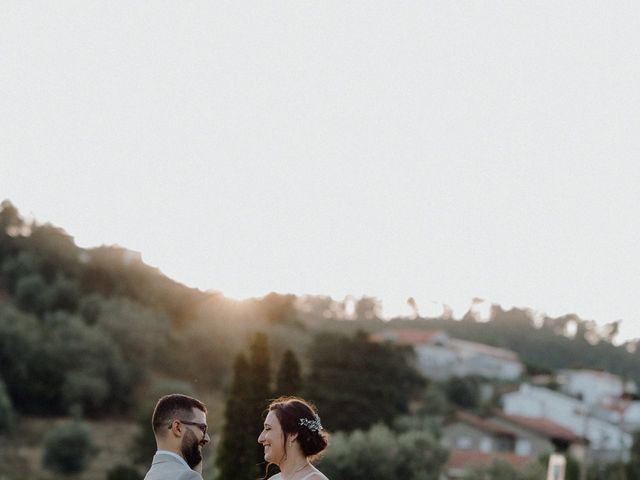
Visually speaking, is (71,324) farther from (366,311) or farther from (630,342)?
(630,342)

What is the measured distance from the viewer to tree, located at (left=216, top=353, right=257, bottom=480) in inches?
1198

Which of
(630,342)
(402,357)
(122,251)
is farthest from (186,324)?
(630,342)

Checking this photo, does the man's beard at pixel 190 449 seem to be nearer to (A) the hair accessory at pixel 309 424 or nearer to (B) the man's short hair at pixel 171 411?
(B) the man's short hair at pixel 171 411

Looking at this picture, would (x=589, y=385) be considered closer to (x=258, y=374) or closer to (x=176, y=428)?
(x=258, y=374)

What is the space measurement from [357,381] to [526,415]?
107ft

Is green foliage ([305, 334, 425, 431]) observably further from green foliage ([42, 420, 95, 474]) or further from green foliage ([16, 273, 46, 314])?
green foliage ([16, 273, 46, 314])

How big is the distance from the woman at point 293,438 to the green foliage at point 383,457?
36.3 meters

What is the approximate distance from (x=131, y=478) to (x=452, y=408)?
3624cm

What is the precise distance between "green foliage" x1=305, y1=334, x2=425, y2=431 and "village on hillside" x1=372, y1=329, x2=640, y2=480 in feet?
11.0

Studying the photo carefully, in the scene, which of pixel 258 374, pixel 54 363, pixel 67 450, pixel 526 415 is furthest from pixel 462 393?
pixel 258 374

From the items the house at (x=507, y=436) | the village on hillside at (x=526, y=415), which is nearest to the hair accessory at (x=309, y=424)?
the village on hillside at (x=526, y=415)

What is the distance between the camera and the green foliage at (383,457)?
4194cm

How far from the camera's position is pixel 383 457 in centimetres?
4247

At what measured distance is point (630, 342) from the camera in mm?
168875
